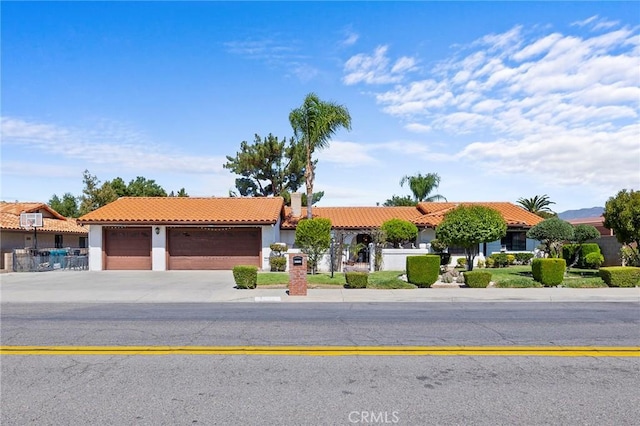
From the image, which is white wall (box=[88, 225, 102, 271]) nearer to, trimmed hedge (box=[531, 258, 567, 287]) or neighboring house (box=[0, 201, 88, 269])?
neighboring house (box=[0, 201, 88, 269])

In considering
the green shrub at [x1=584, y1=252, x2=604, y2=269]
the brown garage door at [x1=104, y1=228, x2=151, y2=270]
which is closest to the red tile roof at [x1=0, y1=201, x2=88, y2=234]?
the brown garage door at [x1=104, y1=228, x2=151, y2=270]

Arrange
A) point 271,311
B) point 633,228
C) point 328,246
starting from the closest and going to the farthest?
1. point 271,311
2. point 633,228
3. point 328,246

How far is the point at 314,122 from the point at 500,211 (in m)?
14.4

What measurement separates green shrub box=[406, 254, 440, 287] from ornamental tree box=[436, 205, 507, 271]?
335 cm

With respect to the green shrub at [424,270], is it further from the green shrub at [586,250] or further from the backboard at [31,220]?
the backboard at [31,220]

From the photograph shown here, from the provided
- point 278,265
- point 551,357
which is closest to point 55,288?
point 278,265

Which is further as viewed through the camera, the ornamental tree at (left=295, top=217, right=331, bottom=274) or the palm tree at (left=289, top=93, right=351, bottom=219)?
the palm tree at (left=289, top=93, right=351, bottom=219)

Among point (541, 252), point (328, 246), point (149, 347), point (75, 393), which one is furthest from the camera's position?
point (541, 252)

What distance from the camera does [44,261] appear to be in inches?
1101

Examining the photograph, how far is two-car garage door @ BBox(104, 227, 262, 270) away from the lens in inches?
1083

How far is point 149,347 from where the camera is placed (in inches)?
312

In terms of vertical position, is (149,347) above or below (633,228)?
below

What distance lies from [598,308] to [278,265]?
614 inches

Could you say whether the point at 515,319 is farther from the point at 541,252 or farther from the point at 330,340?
the point at 541,252
